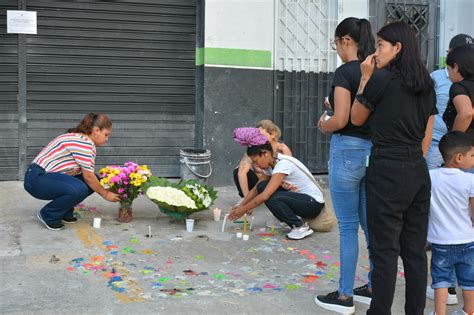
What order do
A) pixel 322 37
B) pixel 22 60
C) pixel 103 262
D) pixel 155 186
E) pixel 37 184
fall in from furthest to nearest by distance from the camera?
pixel 322 37 → pixel 22 60 → pixel 155 186 → pixel 37 184 → pixel 103 262

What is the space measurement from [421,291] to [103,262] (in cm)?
261

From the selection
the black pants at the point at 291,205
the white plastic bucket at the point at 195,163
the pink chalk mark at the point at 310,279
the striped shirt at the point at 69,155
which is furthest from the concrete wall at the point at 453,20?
the striped shirt at the point at 69,155

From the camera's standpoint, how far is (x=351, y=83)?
412 centimetres

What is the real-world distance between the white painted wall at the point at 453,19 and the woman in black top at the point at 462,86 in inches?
205

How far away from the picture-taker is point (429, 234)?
4152 mm

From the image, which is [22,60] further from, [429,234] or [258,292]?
[429,234]

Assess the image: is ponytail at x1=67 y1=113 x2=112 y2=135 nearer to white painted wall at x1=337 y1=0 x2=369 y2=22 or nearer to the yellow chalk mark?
the yellow chalk mark

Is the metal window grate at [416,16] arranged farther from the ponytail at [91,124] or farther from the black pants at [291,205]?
the ponytail at [91,124]

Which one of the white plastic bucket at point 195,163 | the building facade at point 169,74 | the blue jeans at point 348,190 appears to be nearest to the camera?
the blue jeans at point 348,190

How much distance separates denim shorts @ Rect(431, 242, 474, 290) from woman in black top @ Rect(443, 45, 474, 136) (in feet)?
3.39

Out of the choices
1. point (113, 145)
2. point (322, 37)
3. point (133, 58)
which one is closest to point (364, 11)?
point (322, 37)

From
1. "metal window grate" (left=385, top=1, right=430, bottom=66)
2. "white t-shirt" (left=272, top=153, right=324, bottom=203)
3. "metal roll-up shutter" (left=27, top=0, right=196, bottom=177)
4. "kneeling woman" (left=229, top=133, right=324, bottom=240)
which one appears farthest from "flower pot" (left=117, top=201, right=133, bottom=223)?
"metal window grate" (left=385, top=1, right=430, bottom=66)

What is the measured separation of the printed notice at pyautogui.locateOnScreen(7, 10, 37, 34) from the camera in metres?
8.01

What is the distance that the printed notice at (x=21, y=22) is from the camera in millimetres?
8008
